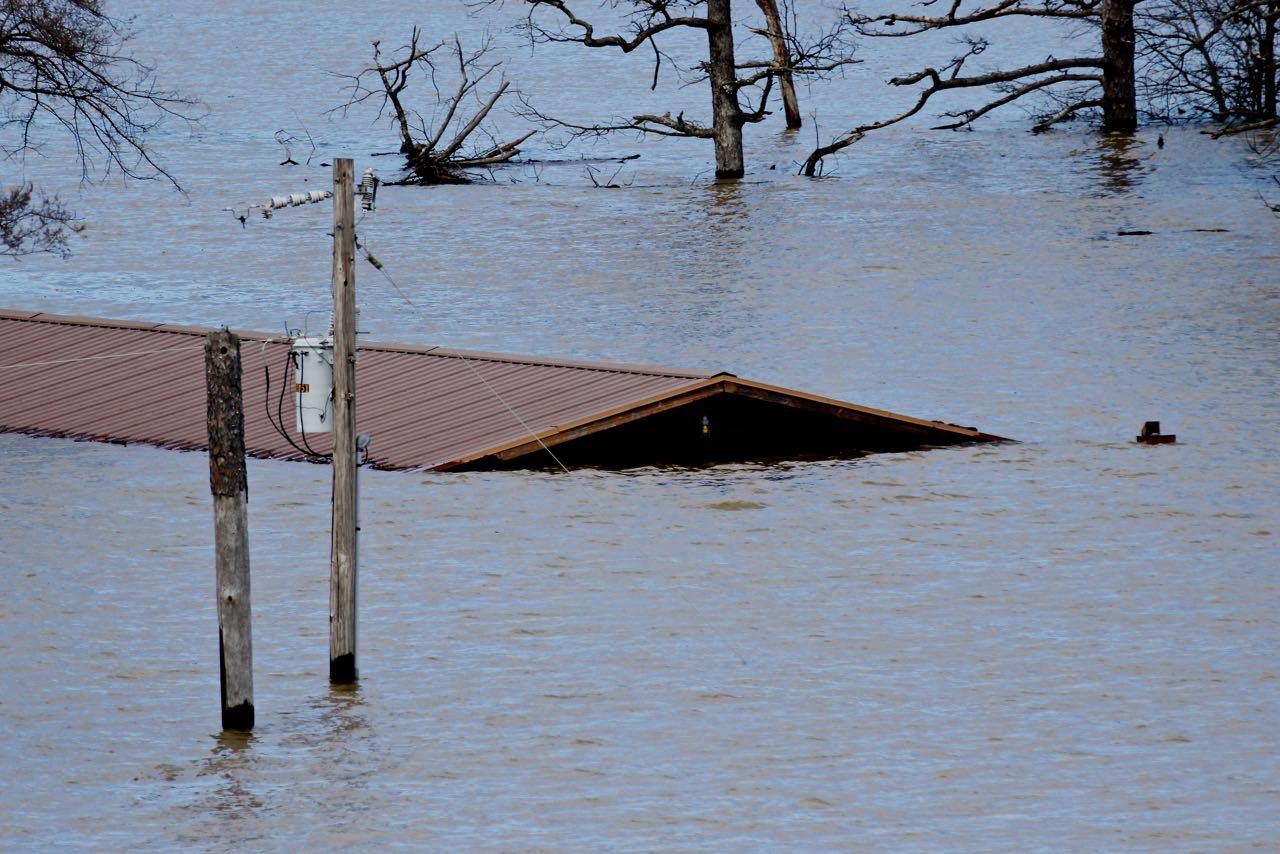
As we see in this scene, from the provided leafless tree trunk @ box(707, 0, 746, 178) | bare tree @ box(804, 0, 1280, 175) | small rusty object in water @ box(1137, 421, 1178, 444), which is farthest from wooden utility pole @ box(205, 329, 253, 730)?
bare tree @ box(804, 0, 1280, 175)

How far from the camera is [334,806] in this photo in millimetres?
10992

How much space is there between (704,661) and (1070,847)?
12.3 feet

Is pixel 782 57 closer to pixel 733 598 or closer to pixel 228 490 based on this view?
pixel 733 598

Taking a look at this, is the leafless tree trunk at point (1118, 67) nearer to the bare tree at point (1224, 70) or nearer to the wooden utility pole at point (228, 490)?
the bare tree at point (1224, 70)

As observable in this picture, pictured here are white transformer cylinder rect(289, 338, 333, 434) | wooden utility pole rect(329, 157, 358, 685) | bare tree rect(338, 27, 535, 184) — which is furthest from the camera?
bare tree rect(338, 27, 535, 184)

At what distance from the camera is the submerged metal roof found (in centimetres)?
1891

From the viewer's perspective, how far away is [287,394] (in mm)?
20719

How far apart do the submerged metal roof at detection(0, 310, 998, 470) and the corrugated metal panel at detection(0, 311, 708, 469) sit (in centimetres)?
2

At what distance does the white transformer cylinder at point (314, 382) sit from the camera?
12414 millimetres

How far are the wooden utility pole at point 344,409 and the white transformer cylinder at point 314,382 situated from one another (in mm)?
97

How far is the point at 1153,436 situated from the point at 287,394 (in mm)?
8071

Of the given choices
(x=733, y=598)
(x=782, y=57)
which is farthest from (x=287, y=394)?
(x=782, y=57)

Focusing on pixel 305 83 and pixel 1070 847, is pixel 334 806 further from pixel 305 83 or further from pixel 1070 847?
pixel 305 83

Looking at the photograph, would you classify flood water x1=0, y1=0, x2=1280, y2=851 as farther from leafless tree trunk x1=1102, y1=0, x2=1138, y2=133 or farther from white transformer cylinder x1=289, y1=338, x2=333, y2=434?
leafless tree trunk x1=1102, y1=0, x2=1138, y2=133
